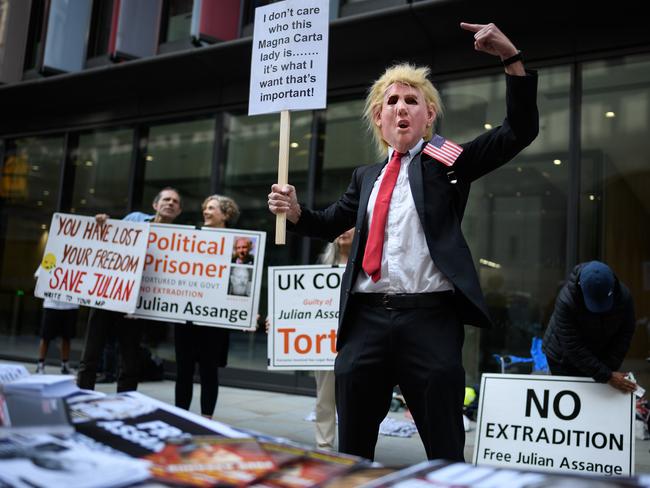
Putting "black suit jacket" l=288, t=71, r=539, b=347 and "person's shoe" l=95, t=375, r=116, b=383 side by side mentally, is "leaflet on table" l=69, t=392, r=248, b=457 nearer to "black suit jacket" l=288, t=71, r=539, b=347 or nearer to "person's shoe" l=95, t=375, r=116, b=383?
"black suit jacket" l=288, t=71, r=539, b=347

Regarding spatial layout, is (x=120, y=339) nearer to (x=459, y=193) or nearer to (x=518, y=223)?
(x=459, y=193)

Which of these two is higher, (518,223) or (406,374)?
(518,223)

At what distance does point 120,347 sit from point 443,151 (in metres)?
4.13

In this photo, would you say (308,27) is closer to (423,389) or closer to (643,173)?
(423,389)

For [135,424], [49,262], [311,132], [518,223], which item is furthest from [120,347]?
[518,223]

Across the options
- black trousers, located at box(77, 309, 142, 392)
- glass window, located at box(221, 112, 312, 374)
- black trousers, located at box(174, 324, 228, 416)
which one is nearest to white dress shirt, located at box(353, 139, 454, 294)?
black trousers, located at box(174, 324, 228, 416)

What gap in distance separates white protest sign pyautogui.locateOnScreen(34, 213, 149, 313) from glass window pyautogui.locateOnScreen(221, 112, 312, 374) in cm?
352

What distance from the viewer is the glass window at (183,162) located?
10000 millimetres

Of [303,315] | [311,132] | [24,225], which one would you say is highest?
[311,132]

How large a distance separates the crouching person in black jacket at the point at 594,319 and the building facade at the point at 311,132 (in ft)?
9.64

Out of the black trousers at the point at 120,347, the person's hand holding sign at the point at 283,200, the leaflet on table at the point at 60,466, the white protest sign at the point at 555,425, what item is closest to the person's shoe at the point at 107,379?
the black trousers at the point at 120,347

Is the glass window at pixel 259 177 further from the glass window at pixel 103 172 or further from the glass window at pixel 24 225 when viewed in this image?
the glass window at pixel 24 225

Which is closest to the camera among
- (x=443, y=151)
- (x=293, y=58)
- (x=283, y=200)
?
(x=443, y=151)

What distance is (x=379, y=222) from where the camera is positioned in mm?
2318
